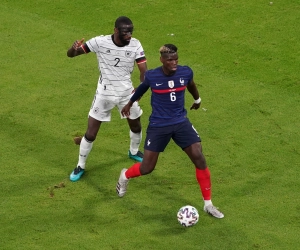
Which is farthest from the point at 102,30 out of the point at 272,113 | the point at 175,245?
the point at 175,245

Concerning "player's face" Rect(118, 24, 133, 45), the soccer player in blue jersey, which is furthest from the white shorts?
"player's face" Rect(118, 24, 133, 45)

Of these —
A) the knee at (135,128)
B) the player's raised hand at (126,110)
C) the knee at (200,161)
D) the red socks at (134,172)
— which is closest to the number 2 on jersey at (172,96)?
the player's raised hand at (126,110)

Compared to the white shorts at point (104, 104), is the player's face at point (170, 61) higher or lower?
higher

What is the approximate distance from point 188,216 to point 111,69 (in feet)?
9.56

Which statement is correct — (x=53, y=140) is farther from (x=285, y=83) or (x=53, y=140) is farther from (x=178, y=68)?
(x=285, y=83)

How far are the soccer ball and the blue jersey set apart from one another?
4.48 ft

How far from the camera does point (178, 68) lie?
436 inches

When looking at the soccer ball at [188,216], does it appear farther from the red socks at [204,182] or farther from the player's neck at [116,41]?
the player's neck at [116,41]

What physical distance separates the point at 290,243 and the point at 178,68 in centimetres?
317

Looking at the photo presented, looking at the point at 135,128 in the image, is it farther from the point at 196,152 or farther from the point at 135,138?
the point at 196,152

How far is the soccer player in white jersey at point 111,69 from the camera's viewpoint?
12.0m

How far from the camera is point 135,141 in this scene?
1302 cm

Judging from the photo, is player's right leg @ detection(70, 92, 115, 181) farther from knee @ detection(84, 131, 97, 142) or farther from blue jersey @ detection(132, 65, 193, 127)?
blue jersey @ detection(132, 65, 193, 127)

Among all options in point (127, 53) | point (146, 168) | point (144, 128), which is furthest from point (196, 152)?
point (144, 128)
